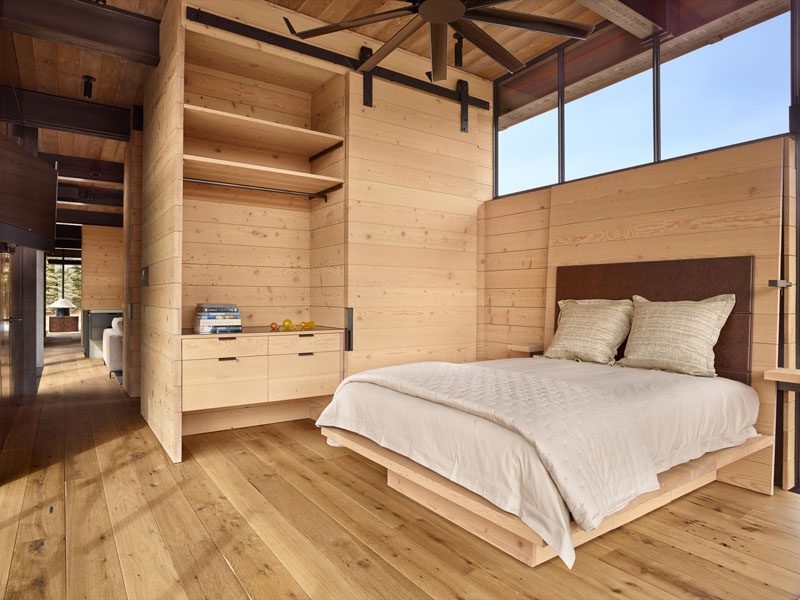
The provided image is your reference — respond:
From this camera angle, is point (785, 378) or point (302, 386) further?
point (302, 386)

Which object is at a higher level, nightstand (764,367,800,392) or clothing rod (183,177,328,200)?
clothing rod (183,177,328,200)

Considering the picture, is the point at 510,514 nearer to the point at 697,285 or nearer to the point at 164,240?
the point at 697,285

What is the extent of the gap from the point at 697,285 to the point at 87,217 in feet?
30.7

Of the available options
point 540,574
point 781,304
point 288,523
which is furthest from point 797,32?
point 288,523

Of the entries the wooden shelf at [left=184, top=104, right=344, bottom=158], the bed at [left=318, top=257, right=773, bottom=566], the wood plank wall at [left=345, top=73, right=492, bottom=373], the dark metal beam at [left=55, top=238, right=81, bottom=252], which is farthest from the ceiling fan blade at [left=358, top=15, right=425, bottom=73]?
the dark metal beam at [left=55, top=238, right=81, bottom=252]

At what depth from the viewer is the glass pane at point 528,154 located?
410 cm

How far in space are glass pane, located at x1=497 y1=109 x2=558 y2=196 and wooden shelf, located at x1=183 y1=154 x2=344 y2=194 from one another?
1.59 m

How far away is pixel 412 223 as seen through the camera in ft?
13.6

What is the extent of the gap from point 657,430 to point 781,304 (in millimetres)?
1266

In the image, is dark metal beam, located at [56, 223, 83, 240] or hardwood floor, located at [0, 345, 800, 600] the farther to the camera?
dark metal beam, located at [56, 223, 83, 240]

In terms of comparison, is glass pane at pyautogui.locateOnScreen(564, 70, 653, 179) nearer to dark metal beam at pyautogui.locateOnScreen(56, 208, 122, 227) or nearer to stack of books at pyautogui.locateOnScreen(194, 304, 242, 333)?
stack of books at pyautogui.locateOnScreen(194, 304, 242, 333)

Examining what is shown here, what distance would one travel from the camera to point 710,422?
7.64 ft

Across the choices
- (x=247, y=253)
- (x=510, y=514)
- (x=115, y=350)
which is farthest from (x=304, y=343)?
(x=115, y=350)

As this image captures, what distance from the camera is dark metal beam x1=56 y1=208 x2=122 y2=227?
8.52m
